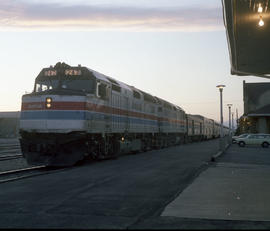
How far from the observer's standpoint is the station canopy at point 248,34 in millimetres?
8875

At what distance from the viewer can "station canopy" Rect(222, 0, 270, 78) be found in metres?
8.88

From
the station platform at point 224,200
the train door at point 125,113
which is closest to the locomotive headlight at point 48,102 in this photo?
the train door at point 125,113

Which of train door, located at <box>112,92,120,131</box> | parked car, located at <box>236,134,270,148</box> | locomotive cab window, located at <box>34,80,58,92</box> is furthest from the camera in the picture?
parked car, located at <box>236,134,270,148</box>

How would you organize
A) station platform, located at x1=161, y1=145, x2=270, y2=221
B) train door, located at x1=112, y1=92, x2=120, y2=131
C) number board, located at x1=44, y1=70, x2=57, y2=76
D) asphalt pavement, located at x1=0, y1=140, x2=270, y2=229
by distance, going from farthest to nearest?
train door, located at x1=112, y1=92, x2=120, y2=131
number board, located at x1=44, y1=70, x2=57, y2=76
station platform, located at x1=161, y1=145, x2=270, y2=221
asphalt pavement, located at x1=0, y1=140, x2=270, y2=229

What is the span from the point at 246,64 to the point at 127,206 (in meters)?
8.46

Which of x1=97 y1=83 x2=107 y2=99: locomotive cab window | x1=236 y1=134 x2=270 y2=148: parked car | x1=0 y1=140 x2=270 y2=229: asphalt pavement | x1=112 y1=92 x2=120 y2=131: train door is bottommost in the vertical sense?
x1=0 y1=140 x2=270 y2=229: asphalt pavement

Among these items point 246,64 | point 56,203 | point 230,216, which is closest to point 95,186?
point 56,203

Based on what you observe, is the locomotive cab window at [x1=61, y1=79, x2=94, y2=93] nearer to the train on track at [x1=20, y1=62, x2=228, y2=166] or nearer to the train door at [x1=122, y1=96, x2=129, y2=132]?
the train on track at [x1=20, y1=62, x2=228, y2=166]

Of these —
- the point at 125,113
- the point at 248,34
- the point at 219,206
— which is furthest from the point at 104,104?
the point at 219,206

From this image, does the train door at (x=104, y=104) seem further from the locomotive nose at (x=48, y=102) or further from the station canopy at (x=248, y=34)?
the station canopy at (x=248, y=34)

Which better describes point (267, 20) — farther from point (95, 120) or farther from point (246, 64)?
point (95, 120)

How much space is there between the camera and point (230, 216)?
22.6ft

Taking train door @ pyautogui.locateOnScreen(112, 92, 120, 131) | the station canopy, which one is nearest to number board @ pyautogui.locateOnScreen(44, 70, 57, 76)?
train door @ pyautogui.locateOnScreen(112, 92, 120, 131)

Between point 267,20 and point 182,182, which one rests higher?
point 267,20
